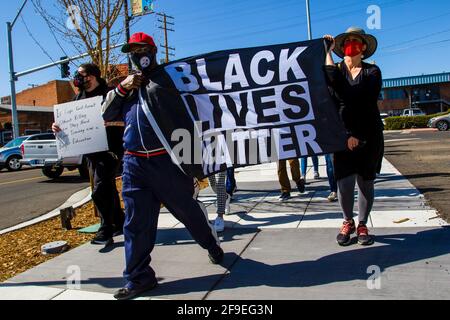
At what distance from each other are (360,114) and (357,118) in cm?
5

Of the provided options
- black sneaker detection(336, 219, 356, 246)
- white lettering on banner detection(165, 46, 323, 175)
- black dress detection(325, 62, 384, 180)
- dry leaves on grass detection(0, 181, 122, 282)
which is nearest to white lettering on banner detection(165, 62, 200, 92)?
white lettering on banner detection(165, 46, 323, 175)

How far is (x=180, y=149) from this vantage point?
11.9 feet

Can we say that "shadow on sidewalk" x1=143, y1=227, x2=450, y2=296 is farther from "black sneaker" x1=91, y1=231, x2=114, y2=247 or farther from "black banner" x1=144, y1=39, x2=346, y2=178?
"black sneaker" x1=91, y1=231, x2=114, y2=247

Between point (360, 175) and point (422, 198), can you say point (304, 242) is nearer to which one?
point (360, 175)

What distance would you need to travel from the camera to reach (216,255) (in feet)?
12.8

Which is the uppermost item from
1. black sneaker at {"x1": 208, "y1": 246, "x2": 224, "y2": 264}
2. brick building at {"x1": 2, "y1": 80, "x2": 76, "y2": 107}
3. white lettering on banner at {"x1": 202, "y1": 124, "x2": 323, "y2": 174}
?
brick building at {"x1": 2, "y1": 80, "x2": 76, "y2": 107}

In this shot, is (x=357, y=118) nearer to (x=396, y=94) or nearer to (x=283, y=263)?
(x=283, y=263)

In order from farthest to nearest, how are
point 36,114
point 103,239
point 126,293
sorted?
point 36,114, point 103,239, point 126,293

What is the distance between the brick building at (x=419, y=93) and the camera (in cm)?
6315

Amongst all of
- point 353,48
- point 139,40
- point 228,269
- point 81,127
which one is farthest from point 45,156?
point 353,48

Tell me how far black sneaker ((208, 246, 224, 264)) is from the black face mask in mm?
1706

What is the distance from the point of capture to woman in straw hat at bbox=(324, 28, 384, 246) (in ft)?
13.1

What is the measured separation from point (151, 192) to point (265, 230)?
190 cm
